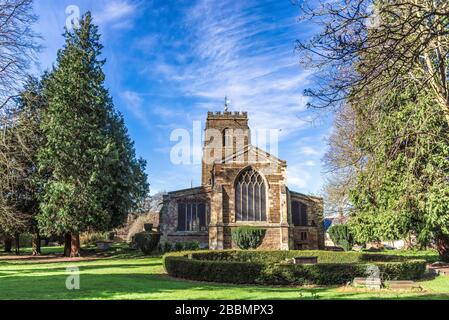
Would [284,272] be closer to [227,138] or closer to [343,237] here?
[343,237]

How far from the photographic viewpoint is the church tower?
1850 inches

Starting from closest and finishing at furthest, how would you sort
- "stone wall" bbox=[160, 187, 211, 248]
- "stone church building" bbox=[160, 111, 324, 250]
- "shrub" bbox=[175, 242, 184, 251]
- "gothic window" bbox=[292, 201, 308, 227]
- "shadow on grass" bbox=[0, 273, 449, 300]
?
1. "shadow on grass" bbox=[0, 273, 449, 300]
2. "shrub" bbox=[175, 242, 184, 251]
3. "stone church building" bbox=[160, 111, 324, 250]
4. "stone wall" bbox=[160, 187, 211, 248]
5. "gothic window" bbox=[292, 201, 308, 227]

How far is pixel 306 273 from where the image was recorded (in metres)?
14.8

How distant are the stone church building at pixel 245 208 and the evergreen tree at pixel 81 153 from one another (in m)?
5.18

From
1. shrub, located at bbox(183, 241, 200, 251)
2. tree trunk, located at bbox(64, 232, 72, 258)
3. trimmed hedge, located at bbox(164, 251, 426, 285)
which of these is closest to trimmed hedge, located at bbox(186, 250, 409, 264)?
trimmed hedge, located at bbox(164, 251, 426, 285)

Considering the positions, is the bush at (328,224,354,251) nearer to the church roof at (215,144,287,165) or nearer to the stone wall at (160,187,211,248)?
the church roof at (215,144,287,165)

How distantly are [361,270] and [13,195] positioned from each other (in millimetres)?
→ 26112

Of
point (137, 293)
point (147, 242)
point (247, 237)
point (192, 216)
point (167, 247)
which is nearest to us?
point (137, 293)

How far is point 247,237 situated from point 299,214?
7203mm

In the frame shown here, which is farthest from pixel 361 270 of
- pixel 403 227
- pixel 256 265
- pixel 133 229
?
pixel 133 229

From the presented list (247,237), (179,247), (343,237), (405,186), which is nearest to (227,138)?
(247,237)

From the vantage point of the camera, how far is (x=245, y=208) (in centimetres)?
3341

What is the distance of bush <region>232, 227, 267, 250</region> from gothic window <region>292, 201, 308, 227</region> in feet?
18.6
